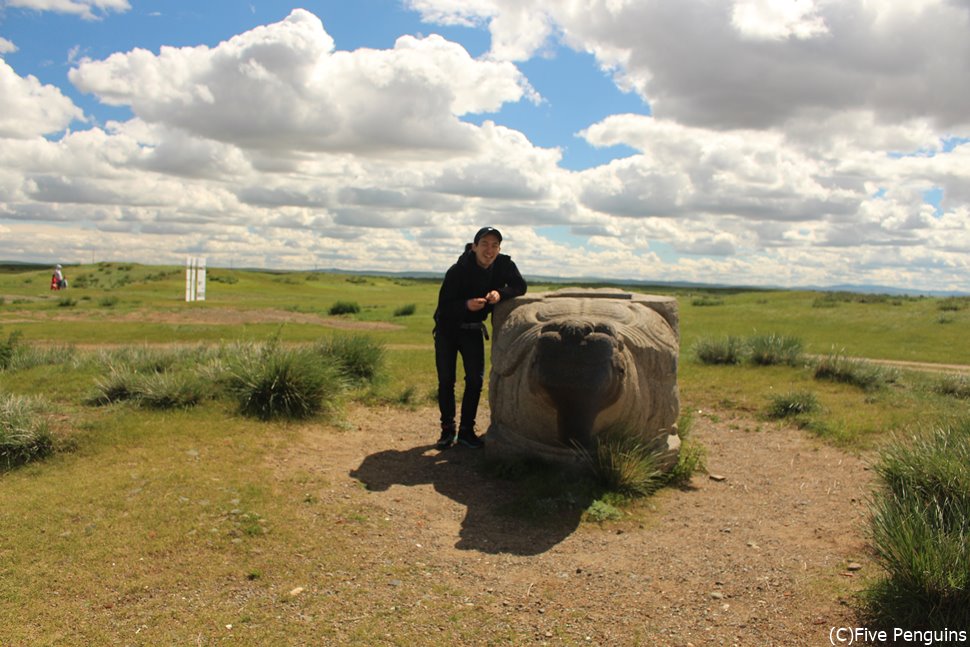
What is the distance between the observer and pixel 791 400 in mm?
10297

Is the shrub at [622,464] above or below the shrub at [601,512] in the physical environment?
above

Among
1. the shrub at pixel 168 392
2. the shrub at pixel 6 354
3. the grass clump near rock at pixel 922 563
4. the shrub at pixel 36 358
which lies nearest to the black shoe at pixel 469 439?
the shrub at pixel 168 392

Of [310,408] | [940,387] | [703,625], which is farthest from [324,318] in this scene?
[703,625]

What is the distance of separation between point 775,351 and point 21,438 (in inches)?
496

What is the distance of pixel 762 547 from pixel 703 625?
59.3 inches

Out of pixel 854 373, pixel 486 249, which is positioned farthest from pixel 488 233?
pixel 854 373

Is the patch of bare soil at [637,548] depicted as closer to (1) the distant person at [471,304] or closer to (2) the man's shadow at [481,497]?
(2) the man's shadow at [481,497]

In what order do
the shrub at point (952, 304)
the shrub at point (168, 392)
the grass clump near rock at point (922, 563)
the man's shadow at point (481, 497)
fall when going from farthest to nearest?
1. the shrub at point (952, 304)
2. the shrub at point (168, 392)
3. the man's shadow at point (481, 497)
4. the grass clump near rock at point (922, 563)

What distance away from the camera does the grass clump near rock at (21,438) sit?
662 cm

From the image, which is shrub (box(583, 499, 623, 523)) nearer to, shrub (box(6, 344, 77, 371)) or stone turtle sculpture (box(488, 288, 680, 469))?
stone turtle sculpture (box(488, 288, 680, 469))

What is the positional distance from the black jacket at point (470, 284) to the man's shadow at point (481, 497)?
156cm

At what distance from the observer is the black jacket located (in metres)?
7.88

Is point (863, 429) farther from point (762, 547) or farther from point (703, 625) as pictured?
point (703, 625)

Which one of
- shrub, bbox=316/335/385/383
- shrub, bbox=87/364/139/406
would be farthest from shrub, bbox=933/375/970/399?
shrub, bbox=87/364/139/406
